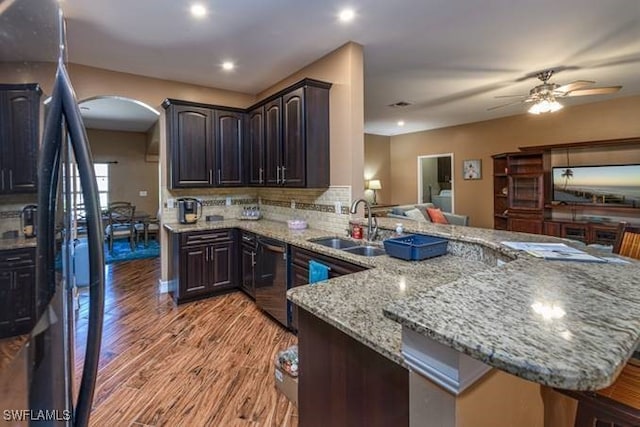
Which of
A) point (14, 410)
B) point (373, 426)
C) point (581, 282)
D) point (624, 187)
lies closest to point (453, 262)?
point (581, 282)

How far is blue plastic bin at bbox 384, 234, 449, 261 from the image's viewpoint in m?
2.23

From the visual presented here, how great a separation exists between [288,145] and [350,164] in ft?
2.55

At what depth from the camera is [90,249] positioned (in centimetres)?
77

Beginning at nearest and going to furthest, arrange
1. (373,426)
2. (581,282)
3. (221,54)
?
1. (581,282)
2. (373,426)
3. (221,54)

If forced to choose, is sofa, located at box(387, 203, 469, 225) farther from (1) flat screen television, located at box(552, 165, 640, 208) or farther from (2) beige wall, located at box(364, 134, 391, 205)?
(2) beige wall, located at box(364, 134, 391, 205)

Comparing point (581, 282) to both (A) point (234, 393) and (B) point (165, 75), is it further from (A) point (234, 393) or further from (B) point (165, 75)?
(B) point (165, 75)

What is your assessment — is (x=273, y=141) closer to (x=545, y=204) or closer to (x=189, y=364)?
(x=189, y=364)

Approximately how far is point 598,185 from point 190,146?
645 cm

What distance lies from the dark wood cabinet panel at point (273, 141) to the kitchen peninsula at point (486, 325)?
2299mm

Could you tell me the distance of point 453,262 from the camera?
218cm

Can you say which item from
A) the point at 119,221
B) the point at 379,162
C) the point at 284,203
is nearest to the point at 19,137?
the point at 284,203

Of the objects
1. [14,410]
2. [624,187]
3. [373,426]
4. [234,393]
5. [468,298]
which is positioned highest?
[624,187]

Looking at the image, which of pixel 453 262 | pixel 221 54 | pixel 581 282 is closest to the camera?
pixel 581 282

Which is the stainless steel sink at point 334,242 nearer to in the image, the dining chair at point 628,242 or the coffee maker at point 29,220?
the dining chair at point 628,242
